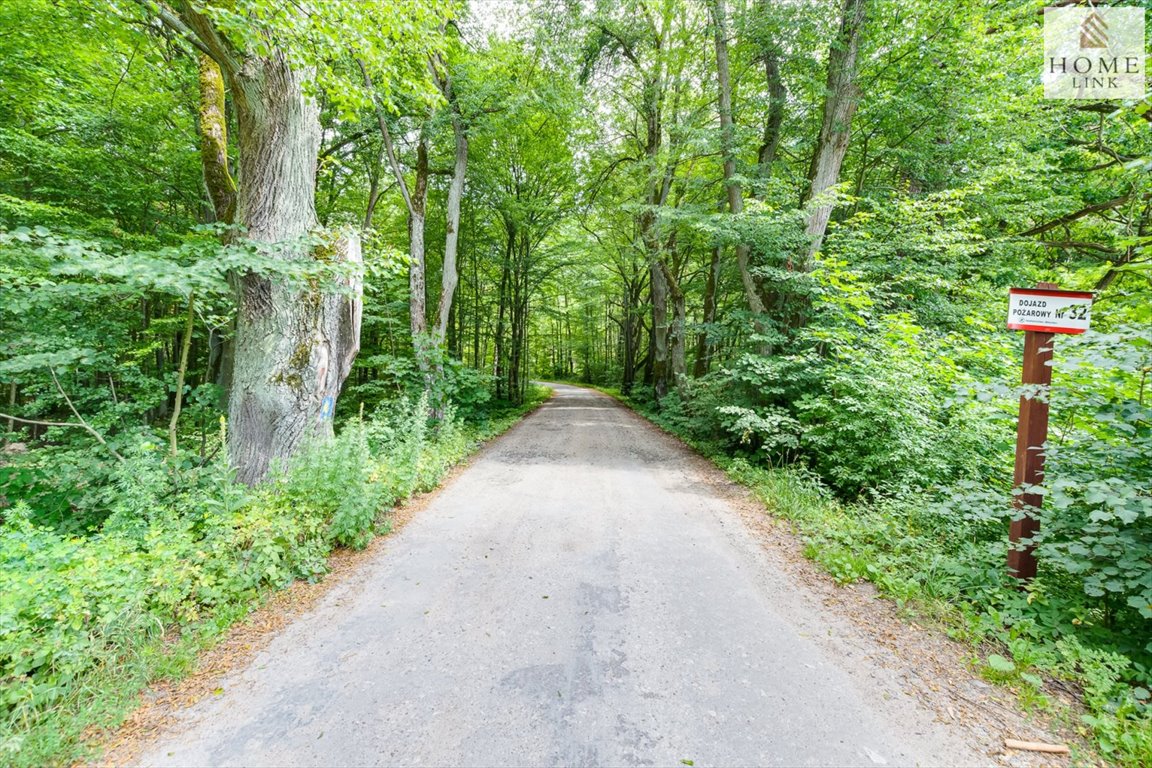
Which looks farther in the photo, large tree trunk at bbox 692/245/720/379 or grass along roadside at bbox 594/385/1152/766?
large tree trunk at bbox 692/245/720/379

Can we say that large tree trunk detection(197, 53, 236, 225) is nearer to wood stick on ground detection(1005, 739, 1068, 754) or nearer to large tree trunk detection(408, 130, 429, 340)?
large tree trunk detection(408, 130, 429, 340)

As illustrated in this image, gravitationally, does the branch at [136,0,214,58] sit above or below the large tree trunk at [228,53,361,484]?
above

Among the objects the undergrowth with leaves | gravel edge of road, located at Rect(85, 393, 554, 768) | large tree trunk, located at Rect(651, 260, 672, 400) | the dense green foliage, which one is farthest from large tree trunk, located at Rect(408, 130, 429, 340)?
large tree trunk, located at Rect(651, 260, 672, 400)

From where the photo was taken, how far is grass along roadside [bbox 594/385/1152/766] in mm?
2160

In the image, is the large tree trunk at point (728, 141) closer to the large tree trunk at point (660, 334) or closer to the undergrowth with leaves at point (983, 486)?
the undergrowth with leaves at point (983, 486)

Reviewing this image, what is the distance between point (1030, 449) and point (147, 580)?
620cm

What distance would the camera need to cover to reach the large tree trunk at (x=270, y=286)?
425cm

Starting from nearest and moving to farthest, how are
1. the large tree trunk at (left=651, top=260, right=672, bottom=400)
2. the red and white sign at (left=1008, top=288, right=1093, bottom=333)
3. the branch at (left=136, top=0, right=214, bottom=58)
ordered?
1. the red and white sign at (left=1008, top=288, right=1093, bottom=333)
2. the branch at (left=136, top=0, right=214, bottom=58)
3. the large tree trunk at (left=651, top=260, right=672, bottom=400)

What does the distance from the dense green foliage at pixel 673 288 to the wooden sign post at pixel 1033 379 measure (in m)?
0.13

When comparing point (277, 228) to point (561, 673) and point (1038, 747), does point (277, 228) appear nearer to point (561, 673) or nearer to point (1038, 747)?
point (561, 673)

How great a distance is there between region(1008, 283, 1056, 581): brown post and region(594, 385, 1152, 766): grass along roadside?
239mm

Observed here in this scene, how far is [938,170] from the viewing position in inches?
313

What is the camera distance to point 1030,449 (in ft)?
10.5

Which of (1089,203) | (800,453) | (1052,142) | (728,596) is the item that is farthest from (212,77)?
(1089,203)
